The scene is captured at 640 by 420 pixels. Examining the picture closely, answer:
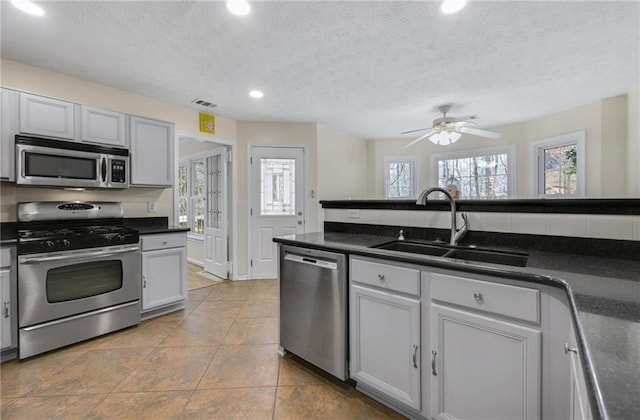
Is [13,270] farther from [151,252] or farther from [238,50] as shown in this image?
[238,50]

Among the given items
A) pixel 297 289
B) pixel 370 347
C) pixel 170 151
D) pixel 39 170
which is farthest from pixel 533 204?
pixel 39 170

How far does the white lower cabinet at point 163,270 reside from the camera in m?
2.74

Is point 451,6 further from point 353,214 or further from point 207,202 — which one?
point 207,202

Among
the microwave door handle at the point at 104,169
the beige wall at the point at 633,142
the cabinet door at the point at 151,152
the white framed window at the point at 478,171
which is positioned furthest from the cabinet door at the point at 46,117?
the beige wall at the point at 633,142

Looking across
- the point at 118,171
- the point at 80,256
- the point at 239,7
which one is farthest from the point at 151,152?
the point at 239,7

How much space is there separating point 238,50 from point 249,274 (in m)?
2.97

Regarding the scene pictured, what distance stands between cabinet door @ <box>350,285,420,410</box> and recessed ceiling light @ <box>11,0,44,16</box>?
2.62 meters

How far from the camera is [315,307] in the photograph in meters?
1.84

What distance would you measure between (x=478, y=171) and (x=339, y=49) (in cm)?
397

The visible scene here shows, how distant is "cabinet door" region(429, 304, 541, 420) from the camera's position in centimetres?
111

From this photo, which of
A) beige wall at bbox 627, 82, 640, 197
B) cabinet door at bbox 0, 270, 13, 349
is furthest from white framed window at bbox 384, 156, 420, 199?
cabinet door at bbox 0, 270, 13, 349

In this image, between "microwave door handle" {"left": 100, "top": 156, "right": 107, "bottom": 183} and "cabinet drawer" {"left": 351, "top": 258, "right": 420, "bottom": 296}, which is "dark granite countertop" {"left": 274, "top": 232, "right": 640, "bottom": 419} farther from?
"microwave door handle" {"left": 100, "top": 156, "right": 107, "bottom": 183}

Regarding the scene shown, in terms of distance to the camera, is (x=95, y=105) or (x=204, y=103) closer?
(x=95, y=105)

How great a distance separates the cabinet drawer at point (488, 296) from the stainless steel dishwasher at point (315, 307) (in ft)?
1.84
